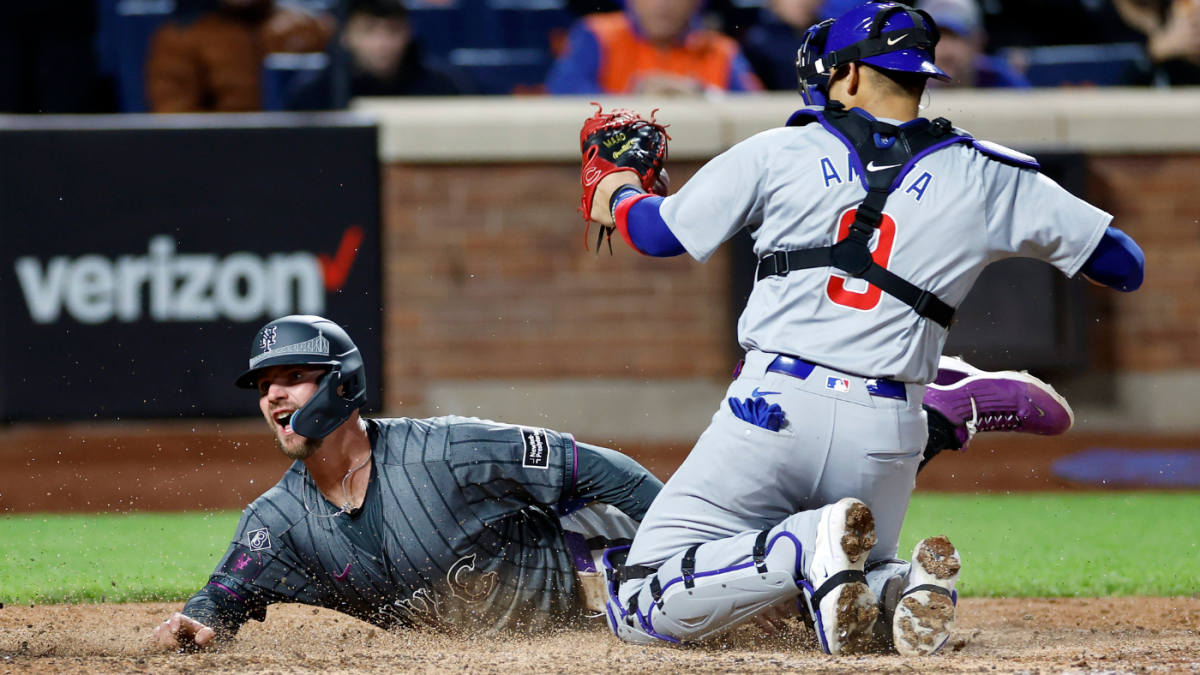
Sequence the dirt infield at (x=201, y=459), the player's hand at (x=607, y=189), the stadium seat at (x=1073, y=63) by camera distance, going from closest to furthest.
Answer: the player's hand at (x=607, y=189) < the dirt infield at (x=201, y=459) < the stadium seat at (x=1073, y=63)

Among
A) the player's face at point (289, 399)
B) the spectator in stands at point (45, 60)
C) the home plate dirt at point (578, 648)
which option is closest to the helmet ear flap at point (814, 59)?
the home plate dirt at point (578, 648)

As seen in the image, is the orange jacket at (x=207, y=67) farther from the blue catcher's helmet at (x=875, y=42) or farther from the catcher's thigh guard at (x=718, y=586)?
the catcher's thigh guard at (x=718, y=586)

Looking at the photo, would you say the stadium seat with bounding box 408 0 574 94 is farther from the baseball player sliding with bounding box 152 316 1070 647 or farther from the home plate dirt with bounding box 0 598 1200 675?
the baseball player sliding with bounding box 152 316 1070 647

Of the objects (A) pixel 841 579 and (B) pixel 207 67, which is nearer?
(A) pixel 841 579

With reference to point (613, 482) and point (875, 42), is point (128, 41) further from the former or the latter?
→ point (875, 42)

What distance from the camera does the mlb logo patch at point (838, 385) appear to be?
10.5ft

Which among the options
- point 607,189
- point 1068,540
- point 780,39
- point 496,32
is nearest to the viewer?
point 607,189

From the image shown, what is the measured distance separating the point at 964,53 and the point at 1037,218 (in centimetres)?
637

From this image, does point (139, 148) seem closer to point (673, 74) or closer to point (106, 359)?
point (106, 359)

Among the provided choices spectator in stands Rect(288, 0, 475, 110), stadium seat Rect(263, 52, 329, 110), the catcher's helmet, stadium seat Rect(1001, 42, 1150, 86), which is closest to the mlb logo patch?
the catcher's helmet

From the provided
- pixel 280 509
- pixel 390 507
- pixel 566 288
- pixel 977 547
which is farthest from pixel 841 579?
pixel 566 288

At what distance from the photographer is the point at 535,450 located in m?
3.86

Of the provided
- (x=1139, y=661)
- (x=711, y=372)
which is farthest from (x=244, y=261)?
(x=1139, y=661)

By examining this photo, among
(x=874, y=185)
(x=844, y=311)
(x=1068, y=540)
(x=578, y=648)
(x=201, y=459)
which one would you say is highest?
(x=874, y=185)
